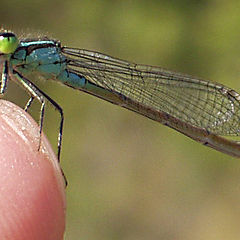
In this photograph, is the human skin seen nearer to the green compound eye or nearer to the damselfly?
the green compound eye

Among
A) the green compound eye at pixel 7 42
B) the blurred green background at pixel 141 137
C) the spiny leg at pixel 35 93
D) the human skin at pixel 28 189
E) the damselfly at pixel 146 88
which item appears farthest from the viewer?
the blurred green background at pixel 141 137

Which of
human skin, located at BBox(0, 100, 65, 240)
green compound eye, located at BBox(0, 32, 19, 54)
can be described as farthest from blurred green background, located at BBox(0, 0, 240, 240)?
human skin, located at BBox(0, 100, 65, 240)

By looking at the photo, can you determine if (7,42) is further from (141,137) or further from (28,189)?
(141,137)

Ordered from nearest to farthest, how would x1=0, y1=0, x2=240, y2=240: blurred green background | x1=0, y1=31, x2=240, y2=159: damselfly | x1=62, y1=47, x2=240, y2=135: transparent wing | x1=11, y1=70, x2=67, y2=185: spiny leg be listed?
1. x1=11, y1=70, x2=67, y2=185: spiny leg
2. x1=0, y1=31, x2=240, y2=159: damselfly
3. x1=62, y1=47, x2=240, y2=135: transparent wing
4. x1=0, y1=0, x2=240, y2=240: blurred green background

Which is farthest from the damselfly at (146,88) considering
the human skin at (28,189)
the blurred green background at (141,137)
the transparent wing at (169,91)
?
the blurred green background at (141,137)

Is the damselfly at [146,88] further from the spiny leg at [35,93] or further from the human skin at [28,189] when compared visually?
the human skin at [28,189]

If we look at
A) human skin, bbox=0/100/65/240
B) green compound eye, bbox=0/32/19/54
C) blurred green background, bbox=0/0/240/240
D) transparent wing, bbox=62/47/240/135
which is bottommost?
blurred green background, bbox=0/0/240/240

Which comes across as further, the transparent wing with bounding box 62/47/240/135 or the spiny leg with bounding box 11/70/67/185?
the transparent wing with bounding box 62/47/240/135
